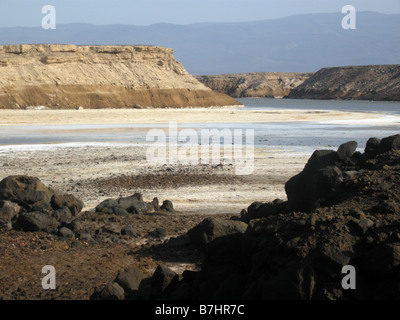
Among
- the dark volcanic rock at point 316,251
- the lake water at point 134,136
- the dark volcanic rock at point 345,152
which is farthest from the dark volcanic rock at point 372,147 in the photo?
the lake water at point 134,136

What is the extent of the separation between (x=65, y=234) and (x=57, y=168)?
8139 millimetres

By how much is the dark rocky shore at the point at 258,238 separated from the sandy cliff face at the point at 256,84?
138 metres

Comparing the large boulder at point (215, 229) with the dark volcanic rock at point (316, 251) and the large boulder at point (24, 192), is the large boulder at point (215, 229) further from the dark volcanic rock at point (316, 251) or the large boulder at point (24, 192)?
the large boulder at point (24, 192)

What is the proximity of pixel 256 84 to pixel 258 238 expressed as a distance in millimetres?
145734

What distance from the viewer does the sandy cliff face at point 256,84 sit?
148 m

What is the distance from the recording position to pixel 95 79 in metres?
60.8

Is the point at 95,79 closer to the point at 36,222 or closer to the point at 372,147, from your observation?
the point at 36,222

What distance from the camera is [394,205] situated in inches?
245

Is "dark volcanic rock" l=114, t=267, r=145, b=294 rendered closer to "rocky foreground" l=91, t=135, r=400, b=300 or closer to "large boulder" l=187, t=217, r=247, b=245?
"rocky foreground" l=91, t=135, r=400, b=300

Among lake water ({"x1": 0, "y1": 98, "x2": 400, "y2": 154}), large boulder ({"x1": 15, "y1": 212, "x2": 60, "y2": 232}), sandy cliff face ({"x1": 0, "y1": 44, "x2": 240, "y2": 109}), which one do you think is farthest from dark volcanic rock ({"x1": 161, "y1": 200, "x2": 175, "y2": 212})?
sandy cliff face ({"x1": 0, "y1": 44, "x2": 240, "y2": 109})

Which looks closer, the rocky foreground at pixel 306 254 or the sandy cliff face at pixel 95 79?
the rocky foreground at pixel 306 254

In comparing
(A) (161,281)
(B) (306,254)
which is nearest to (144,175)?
(A) (161,281)

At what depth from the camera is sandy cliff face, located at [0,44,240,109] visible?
5371 centimetres
